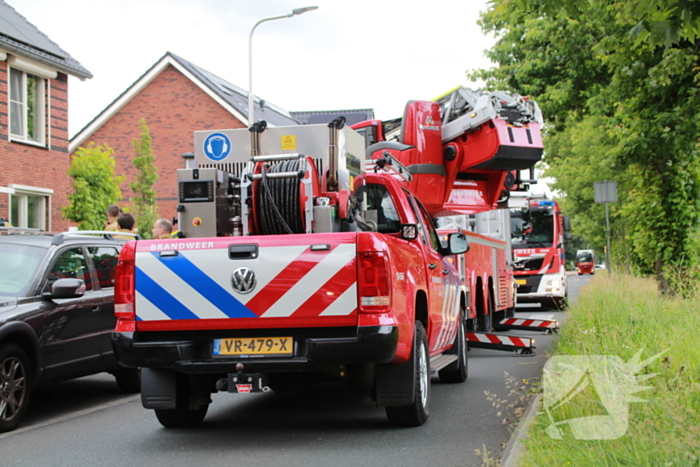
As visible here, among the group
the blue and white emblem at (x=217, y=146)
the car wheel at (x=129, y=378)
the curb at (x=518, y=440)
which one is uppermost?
the blue and white emblem at (x=217, y=146)

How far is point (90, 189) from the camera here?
71.6 feet

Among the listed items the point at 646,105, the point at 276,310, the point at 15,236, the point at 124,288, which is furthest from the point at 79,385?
the point at 646,105

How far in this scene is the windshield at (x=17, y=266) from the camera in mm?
7805

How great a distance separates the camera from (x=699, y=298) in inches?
418

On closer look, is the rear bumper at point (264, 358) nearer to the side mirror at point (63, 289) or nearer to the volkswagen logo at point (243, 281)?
the volkswagen logo at point (243, 281)

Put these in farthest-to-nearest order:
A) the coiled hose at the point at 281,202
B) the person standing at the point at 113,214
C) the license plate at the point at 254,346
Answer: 1. the person standing at the point at 113,214
2. the coiled hose at the point at 281,202
3. the license plate at the point at 254,346

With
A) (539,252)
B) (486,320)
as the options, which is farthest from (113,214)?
(539,252)

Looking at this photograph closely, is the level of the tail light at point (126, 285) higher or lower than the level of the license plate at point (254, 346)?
higher

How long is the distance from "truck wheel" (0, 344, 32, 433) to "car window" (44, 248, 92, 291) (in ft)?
2.89

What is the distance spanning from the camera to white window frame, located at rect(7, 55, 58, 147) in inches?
787

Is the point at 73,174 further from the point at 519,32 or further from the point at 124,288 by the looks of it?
the point at 124,288

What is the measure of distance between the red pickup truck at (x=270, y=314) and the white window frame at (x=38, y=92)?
15.2 metres

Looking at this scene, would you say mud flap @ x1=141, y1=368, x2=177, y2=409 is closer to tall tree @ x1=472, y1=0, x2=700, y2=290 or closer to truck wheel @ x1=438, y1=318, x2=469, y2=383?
truck wheel @ x1=438, y1=318, x2=469, y2=383

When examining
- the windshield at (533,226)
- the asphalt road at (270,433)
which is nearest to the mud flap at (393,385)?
the asphalt road at (270,433)
